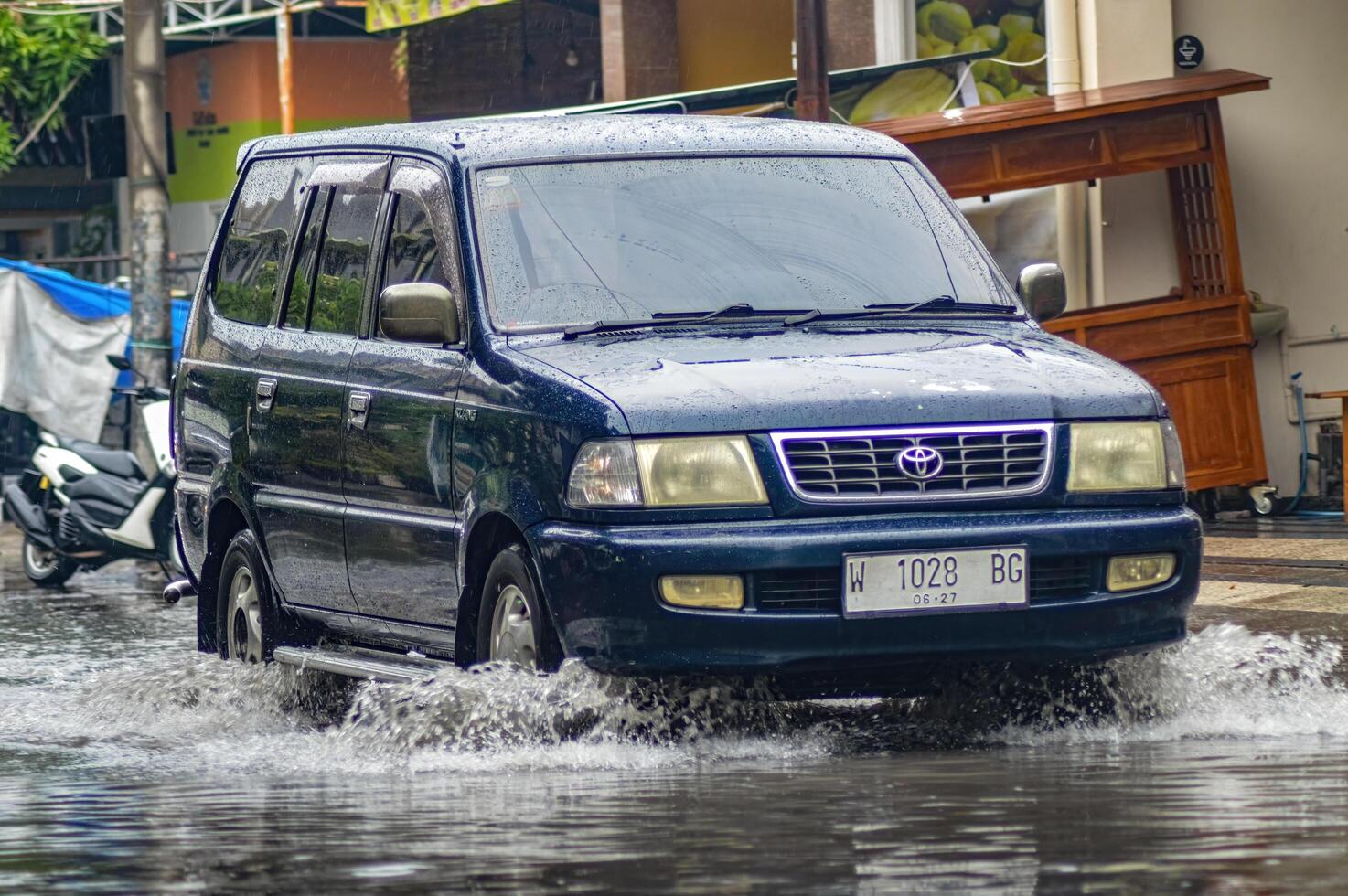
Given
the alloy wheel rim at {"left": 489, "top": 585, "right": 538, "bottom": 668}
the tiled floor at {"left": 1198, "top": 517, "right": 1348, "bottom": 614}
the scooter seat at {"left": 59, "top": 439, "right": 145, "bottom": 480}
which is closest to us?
the alloy wheel rim at {"left": 489, "top": 585, "right": 538, "bottom": 668}

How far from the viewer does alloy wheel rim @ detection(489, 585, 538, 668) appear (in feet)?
23.2

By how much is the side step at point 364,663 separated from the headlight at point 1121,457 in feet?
5.74

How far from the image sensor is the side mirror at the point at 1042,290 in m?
8.15

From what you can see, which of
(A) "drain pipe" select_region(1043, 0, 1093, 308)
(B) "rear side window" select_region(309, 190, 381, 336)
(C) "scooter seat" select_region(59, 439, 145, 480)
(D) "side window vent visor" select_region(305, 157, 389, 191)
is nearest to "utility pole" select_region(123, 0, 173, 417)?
(C) "scooter seat" select_region(59, 439, 145, 480)

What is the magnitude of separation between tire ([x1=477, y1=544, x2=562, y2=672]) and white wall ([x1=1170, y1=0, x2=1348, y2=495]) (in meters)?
10.3

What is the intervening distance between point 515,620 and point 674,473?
73 centimetres

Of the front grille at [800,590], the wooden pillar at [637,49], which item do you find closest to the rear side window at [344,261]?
the front grille at [800,590]

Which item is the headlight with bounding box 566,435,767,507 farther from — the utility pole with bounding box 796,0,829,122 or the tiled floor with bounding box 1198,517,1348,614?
the utility pole with bounding box 796,0,829,122

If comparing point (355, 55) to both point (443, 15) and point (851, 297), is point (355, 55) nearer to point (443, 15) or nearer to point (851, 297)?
point (443, 15)

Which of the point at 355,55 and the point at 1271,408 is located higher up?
the point at 355,55

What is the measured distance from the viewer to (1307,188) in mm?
16609

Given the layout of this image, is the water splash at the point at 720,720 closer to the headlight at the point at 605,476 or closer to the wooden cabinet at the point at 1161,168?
the headlight at the point at 605,476

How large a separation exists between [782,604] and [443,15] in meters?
19.7

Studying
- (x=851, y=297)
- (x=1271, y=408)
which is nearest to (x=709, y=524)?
(x=851, y=297)
